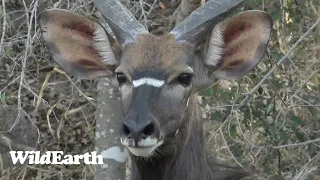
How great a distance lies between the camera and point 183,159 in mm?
5359

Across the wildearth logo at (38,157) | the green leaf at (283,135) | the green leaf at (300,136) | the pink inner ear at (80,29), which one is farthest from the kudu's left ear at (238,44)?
the wildearth logo at (38,157)

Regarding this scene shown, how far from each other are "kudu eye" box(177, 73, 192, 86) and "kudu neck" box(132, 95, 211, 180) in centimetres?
17

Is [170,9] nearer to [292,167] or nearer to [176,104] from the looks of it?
[292,167]

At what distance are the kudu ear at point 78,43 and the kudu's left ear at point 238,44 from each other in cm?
67

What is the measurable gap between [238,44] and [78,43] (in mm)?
1083

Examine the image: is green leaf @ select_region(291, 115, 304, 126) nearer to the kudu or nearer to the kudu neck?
the kudu

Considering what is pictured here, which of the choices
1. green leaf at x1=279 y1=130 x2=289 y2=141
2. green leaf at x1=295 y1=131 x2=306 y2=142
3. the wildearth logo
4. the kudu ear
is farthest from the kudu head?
the wildearth logo

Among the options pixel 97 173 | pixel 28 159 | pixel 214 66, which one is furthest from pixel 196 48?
pixel 28 159

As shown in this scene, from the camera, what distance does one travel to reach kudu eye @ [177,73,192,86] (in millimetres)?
5125

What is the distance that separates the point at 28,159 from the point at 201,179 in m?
5.15

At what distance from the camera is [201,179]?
5.46 metres

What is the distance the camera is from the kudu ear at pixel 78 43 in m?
5.54

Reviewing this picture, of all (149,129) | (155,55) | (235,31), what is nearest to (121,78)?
(155,55)

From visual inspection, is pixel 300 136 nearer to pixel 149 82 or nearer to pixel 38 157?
pixel 149 82
